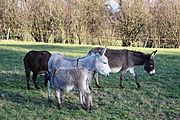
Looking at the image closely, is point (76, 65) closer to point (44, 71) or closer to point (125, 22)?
point (44, 71)

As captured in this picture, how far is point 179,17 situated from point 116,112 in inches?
977

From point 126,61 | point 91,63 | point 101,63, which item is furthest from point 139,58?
point 91,63

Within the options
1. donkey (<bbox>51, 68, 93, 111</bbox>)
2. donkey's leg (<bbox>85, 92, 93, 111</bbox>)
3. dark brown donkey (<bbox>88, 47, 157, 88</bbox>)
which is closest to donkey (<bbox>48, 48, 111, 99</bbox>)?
donkey (<bbox>51, 68, 93, 111</bbox>)

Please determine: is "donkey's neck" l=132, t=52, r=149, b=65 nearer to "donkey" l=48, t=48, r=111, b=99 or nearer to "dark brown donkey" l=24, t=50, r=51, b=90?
"donkey" l=48, t=48, r=111, b=99

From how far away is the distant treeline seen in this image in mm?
30812

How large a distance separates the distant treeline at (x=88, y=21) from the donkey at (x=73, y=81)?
76.1 ft

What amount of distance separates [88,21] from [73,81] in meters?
24.9

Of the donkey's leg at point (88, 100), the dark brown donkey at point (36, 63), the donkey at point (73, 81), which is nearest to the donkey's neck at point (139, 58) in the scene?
the dark brown donkey at point (36, 63)

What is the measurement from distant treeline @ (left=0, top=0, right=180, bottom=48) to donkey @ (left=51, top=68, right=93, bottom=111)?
2320 cm

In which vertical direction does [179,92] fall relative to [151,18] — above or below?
below

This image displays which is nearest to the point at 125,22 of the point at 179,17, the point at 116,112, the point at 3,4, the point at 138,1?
the point at 138,1

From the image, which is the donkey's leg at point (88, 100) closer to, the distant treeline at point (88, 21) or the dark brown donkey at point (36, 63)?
the dark brown donkey at point (36, 63)

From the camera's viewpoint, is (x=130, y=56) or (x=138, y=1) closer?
(x=130, y=56)

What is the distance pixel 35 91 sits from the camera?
8.83 meters
